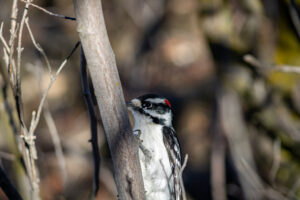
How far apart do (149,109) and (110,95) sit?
6.09 feet

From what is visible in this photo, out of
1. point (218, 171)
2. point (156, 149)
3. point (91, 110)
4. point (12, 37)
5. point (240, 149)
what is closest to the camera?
point (12, 37)

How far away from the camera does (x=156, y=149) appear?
11.9 ft

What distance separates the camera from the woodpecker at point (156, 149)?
11.8 ft

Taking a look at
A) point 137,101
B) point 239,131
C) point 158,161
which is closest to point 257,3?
point 239,131

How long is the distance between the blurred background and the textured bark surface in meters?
0.68

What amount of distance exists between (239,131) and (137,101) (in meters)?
1.09

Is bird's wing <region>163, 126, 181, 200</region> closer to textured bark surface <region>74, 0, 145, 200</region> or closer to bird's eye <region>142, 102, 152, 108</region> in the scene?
bird's eye <region>142, 102, 152, 108</region>

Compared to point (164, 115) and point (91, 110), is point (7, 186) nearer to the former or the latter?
point (91, 110)

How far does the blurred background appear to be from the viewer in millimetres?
4156

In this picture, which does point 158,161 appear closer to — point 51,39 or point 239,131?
point 239,131

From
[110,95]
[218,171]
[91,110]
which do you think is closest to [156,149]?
[218,171]

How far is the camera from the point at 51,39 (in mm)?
8562

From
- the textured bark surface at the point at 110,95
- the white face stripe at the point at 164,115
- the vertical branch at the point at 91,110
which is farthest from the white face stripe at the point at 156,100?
the textured bark surface at the point at 110,95

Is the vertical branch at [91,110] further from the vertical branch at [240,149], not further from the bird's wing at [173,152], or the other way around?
the vertical branch at [240,149]
